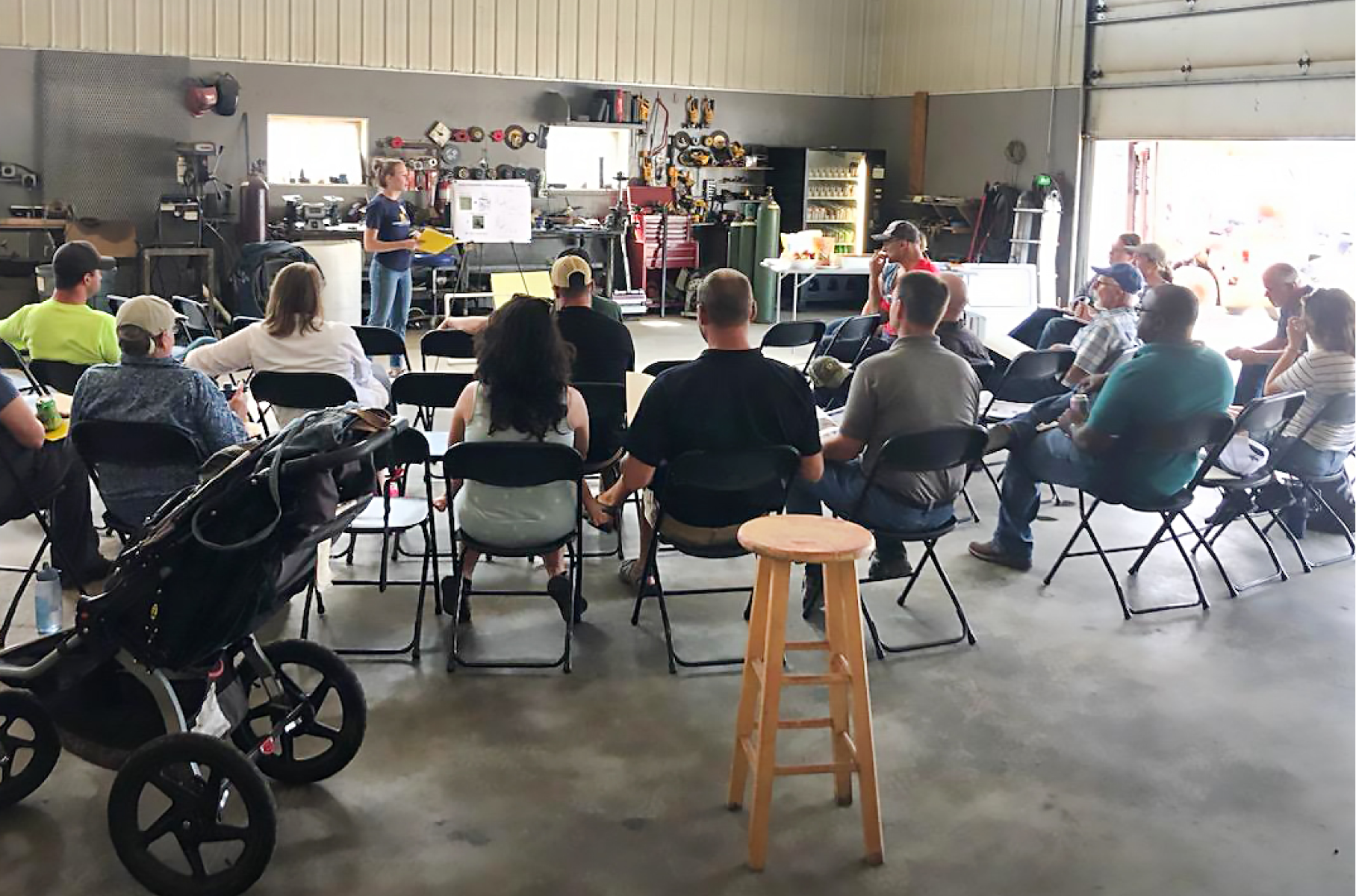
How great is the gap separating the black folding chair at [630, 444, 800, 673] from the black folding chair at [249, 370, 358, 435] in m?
1.30

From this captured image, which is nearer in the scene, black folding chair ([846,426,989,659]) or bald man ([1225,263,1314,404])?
black folding chair ([846,426,989,659])

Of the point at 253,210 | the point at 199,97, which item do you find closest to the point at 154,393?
the point at 253,210

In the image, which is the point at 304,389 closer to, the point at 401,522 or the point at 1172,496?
the point at 401,522

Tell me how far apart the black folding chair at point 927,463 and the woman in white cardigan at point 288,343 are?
2011mm

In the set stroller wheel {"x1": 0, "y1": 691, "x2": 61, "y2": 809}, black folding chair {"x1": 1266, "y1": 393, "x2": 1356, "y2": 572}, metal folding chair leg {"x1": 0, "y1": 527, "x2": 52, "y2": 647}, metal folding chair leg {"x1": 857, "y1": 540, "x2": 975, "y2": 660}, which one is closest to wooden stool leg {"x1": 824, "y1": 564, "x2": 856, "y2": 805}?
metal folding chair leg {"x1": 857, "y1": 540, "x2": 975, "y2": 660}

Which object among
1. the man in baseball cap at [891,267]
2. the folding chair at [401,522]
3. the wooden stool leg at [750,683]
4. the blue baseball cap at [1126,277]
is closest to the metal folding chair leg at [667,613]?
the folding chair at [401,522]

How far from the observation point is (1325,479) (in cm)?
532

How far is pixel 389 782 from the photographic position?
3.28 metres

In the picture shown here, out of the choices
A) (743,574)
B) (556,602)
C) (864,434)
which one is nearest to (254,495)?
(556,602)

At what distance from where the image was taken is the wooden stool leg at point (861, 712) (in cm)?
290

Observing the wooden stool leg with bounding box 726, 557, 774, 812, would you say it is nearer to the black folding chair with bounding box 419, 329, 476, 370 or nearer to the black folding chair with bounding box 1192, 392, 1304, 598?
the black folding chair with bounding box 1192, 392, 1304, 598

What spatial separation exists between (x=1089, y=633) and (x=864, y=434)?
1.07 m

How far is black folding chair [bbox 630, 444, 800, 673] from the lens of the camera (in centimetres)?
387

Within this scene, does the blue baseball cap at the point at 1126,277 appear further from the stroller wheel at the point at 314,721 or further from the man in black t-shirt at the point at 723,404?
the stroller wheel at the point at 314,721
